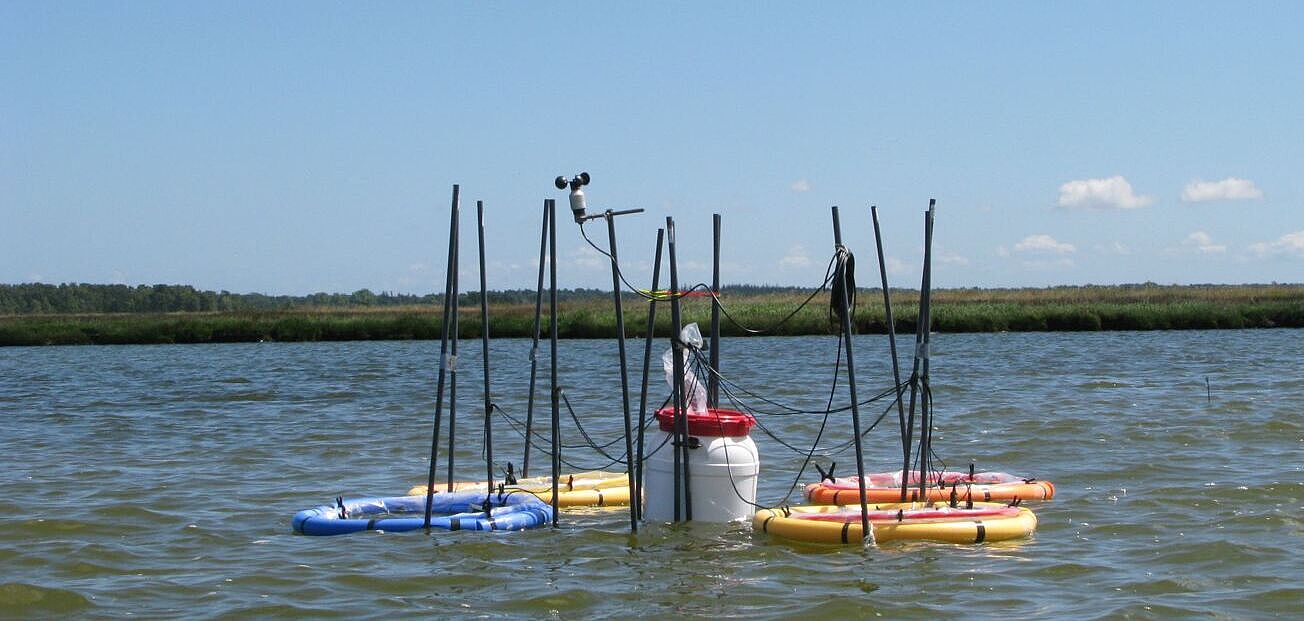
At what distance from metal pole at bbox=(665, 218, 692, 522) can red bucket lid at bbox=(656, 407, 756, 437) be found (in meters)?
0.13

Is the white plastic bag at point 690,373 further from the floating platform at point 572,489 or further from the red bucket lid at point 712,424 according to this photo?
the floating platform at point 572,489

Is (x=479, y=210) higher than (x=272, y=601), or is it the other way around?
(x=479, y=210)

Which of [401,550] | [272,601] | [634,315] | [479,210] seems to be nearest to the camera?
[272,601]

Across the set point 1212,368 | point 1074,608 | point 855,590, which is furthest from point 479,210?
point 1212,368

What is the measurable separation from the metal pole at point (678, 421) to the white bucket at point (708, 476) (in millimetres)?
72

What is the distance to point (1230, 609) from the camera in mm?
9867

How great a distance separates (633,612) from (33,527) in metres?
6.88

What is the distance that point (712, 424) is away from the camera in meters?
12.3

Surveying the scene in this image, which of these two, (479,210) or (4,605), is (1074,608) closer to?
(479,210)

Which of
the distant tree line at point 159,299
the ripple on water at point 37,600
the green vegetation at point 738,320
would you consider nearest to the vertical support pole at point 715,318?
the ripple on water at point 37,600

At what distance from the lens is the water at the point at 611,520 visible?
10.4 meters

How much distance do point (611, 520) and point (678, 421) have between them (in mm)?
1932

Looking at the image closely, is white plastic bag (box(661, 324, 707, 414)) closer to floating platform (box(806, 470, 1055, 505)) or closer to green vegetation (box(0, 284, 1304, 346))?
floating platform (box(806, 470, 1055, 505))

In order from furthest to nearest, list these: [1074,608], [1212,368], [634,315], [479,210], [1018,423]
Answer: [634,315] → [1212,368] → [1018,423] → [479,210] → [1074,608]
